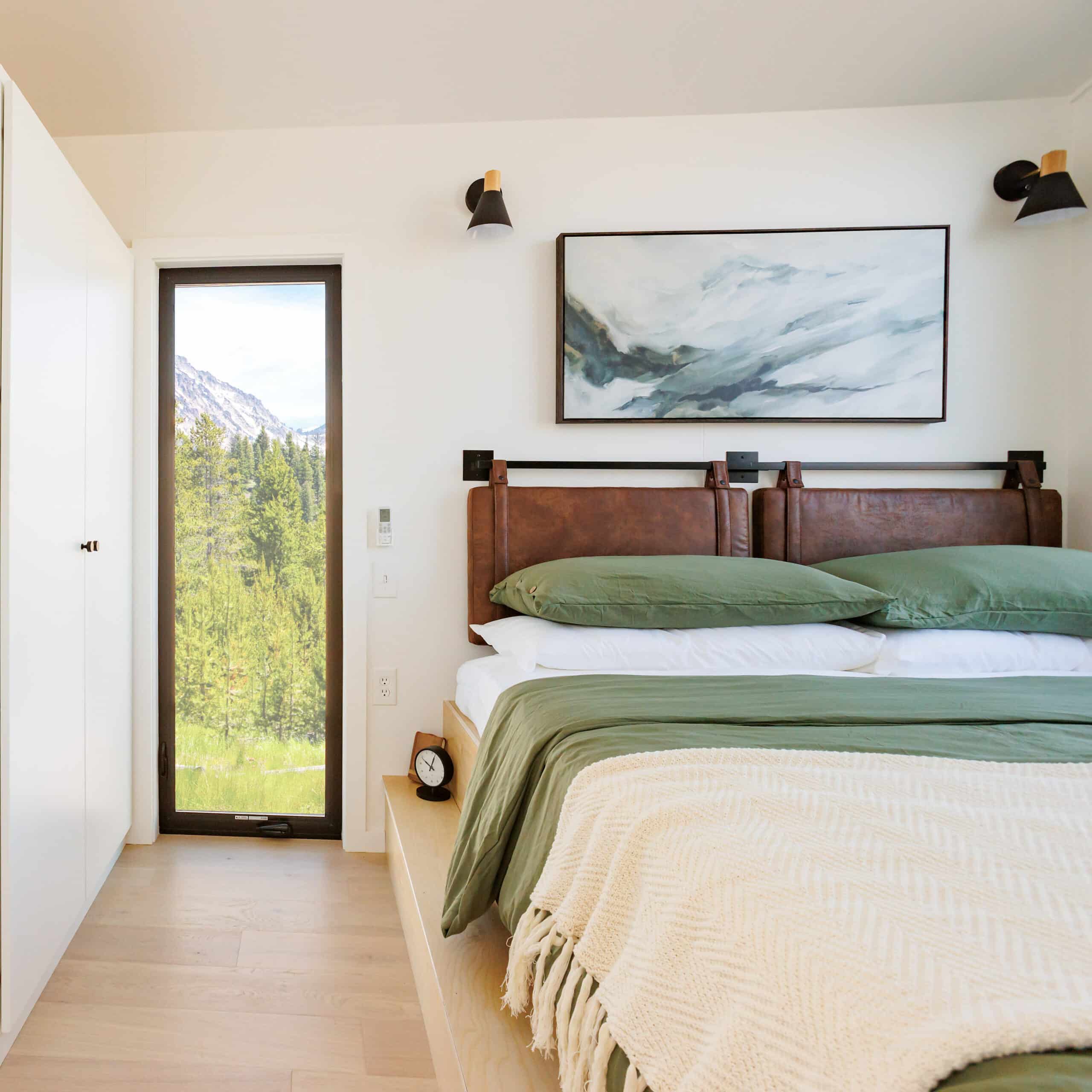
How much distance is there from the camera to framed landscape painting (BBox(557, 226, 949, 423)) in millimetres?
2369

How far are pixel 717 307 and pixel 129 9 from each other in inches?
71.7

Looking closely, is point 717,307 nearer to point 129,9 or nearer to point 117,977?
point 129,9

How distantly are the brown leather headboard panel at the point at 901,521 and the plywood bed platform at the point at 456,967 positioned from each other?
1.20 metres

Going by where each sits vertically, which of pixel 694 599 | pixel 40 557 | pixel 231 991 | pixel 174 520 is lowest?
pixel 231 991

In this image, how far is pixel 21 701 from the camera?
1.49 metres

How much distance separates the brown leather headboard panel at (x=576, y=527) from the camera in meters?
2.32

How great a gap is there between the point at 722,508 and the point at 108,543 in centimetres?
188

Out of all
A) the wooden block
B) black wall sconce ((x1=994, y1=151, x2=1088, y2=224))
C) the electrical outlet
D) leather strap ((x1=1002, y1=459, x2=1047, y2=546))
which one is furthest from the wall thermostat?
black wall sconce ((x1=994, y1=151, x2=1088, y2=224))

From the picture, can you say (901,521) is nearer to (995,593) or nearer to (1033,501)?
(1033,501)

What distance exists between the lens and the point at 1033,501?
92.3 inches

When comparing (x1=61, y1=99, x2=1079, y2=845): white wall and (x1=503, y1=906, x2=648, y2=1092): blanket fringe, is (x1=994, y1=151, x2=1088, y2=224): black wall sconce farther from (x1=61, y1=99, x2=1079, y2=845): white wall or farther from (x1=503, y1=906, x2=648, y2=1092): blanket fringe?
(x1=503, y1=906, x2=648, y2=1092): blanket fringe

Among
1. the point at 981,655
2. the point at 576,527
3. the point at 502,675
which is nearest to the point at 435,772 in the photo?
the point at 502,675

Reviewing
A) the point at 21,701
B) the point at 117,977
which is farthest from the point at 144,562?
the point at 117,977

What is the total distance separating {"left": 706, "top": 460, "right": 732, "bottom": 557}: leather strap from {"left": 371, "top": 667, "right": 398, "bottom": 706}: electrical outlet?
45.1 inches
